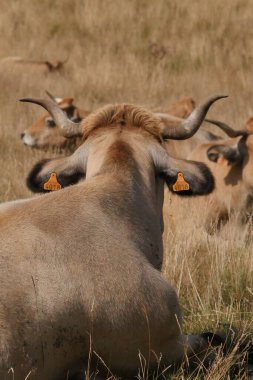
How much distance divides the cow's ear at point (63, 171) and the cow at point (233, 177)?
137 inches

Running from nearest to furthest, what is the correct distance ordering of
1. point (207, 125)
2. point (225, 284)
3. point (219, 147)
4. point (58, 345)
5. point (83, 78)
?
point (58, 345) < point (225, 284) < point (219, 147) < point (207, 125) < point (83, 78)

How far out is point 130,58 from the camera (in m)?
22.4

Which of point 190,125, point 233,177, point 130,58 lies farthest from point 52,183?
point 130,58

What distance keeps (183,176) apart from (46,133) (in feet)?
31.6

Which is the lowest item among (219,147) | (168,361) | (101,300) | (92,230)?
(168,361)

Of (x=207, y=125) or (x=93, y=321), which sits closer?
(x=93, y=321)

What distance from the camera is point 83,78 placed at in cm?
2127

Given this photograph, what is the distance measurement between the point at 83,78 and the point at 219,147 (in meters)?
12.3

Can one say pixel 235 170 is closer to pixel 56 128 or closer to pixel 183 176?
pixel 183 176

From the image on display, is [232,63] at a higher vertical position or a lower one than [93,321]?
higher

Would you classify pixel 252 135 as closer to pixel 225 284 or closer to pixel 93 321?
pixel 225 284

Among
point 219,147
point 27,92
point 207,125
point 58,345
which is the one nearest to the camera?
point 58,345

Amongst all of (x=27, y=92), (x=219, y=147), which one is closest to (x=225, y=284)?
(x=219, y=147)

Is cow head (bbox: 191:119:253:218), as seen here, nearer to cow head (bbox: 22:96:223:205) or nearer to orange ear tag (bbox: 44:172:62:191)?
cow head (bbox: 22:96:223:205)
